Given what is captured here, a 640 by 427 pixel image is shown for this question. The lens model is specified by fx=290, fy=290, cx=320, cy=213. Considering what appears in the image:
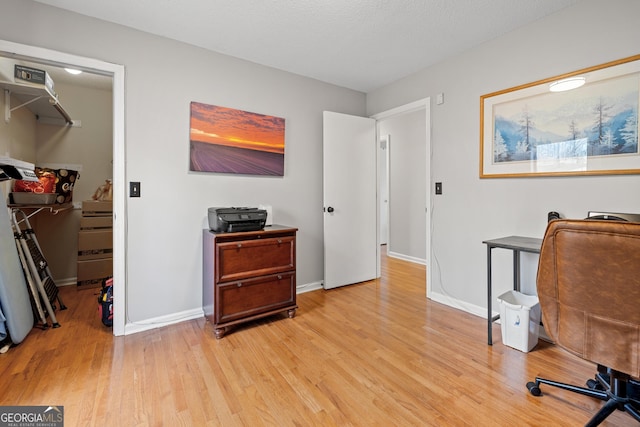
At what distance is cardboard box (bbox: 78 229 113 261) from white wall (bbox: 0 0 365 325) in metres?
Result: 1.49

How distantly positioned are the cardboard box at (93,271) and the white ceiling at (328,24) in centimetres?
255

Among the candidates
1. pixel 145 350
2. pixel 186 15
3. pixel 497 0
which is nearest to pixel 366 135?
pixel 497 0

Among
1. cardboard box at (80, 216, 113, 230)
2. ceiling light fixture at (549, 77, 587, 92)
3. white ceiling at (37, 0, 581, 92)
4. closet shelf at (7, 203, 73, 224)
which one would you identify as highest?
white ceiling at (37, 0, 581, 92)

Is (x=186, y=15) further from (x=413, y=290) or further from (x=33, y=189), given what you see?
(x=413, y=290)

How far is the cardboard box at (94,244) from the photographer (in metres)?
3.32

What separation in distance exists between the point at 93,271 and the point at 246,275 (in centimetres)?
226

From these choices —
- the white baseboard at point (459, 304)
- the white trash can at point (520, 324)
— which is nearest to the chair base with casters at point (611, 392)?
the white trash can at point (520, 324)

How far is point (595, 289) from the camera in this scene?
45.5 inches

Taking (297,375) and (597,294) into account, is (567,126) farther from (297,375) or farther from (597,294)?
(297,375)

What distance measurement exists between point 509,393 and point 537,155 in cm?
172

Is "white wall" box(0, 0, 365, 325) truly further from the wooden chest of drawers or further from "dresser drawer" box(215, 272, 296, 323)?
"dresser drawer" box(215, 272, 296, 323)

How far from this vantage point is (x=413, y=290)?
335cm

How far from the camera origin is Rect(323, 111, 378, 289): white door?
336cm

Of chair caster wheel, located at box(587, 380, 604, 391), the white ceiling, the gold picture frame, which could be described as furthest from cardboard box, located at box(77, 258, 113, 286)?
chair caster wheel, located at box(587, 380, 604, 391)
